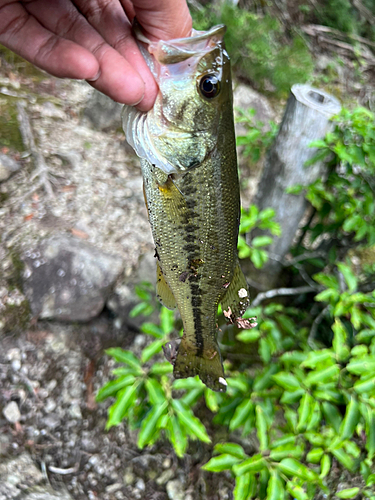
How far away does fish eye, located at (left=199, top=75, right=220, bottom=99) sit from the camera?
117cm

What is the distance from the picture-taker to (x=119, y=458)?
2240mm

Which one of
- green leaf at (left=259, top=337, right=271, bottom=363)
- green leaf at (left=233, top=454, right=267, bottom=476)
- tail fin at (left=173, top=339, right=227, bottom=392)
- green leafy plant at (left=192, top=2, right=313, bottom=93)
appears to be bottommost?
green leaf at (left=233, top=454, right=267, bottom=476)

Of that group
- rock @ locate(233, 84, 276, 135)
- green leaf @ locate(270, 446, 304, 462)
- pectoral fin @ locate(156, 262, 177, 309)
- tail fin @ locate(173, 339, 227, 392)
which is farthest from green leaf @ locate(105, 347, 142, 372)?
rock @ locate(233, 84, 276, 135)

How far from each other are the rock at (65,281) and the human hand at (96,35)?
5.06 feet

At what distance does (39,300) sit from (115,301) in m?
0.59

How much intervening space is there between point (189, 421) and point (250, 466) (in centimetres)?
35

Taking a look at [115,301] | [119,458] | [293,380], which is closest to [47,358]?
[115,301]

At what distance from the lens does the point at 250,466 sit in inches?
60.1

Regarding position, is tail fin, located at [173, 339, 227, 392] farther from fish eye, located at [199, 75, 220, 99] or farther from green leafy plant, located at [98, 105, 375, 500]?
fish eye, located at [199, 75, 220, 99]

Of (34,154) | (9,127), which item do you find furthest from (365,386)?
(9,127)

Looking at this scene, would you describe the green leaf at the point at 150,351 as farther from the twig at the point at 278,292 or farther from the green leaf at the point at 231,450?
the twig at the point at 278,292

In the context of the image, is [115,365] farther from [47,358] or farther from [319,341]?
[319,341]

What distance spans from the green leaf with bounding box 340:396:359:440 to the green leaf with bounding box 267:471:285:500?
375 millimetres

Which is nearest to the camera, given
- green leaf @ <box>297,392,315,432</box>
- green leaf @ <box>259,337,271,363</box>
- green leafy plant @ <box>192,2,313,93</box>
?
green leaf @ <box>297,392,315,432</box>
